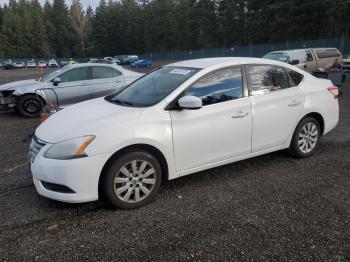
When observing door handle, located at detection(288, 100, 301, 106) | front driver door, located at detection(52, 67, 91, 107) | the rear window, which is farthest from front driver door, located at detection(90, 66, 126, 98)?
the rear window

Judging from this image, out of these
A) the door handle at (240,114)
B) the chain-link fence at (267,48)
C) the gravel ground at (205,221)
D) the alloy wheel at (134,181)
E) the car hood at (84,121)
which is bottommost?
the gravel ground at (205,221)

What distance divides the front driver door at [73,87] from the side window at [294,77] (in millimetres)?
5816

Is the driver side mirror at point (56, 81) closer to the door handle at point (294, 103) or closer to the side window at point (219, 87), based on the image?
the side window at point (219, 87)

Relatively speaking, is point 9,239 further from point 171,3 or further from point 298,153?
point 171,3

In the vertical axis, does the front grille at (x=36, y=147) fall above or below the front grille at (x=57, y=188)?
above

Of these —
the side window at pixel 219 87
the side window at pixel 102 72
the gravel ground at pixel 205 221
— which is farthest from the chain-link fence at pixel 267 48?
the side window at pixel 219 87

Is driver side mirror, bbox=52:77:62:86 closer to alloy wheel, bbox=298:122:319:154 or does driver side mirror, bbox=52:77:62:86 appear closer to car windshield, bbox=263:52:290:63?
alloy wheel, bbox=298:122:319:154

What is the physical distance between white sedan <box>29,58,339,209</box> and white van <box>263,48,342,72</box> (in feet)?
35.3

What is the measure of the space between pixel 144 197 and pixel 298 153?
2721 millimetres

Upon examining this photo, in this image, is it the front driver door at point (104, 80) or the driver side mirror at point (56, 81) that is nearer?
the driver side mirror at point (56, 81)

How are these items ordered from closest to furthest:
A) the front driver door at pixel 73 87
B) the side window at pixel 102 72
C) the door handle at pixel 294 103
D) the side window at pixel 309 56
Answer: the door handle at pixel 294 103, the front driver door at pixel 73 87, the side window at pixel 102 72, the side window at pixel 309 56

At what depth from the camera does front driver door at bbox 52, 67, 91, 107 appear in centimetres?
912

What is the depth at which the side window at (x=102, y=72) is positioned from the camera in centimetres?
957

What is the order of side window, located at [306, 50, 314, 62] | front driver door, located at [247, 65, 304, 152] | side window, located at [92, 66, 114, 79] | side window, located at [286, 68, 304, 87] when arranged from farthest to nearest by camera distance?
side window, located at [306, 50, 314, 62], side window, located at [92, 66, 114, 79], side window, located at [286, 68, 304, 87], front driver door, located at [247, 65, 304, 152]
